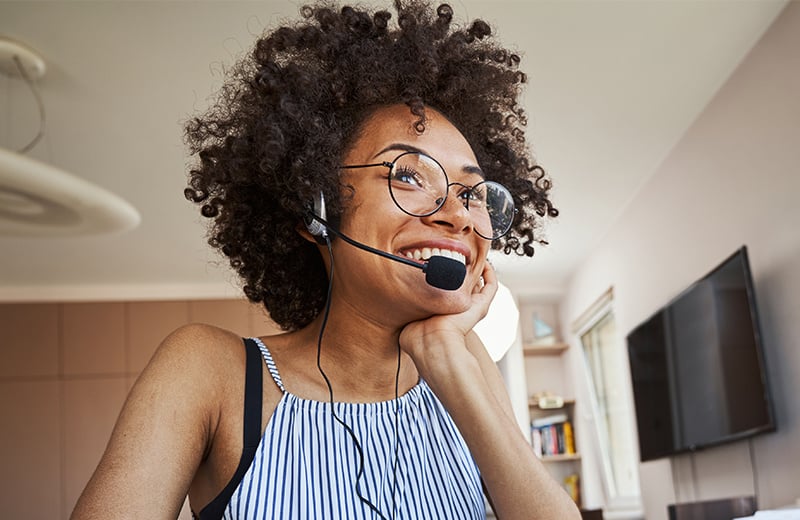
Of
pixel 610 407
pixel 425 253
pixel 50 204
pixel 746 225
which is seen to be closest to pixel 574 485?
pixel 610 407

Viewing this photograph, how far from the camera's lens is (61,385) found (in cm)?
688

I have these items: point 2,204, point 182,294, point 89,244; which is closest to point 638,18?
point 2,204

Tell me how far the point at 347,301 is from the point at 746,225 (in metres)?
3.23

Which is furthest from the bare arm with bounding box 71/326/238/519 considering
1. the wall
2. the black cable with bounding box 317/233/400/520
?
the wall

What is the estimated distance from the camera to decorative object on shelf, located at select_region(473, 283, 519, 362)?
165 centimetres

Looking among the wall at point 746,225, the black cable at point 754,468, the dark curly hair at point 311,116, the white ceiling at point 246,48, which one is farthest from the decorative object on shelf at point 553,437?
the dark curly hair at point 311,116

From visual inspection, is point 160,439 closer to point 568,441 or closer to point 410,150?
point 410,150

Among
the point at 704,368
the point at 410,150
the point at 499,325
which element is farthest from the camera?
the point at 704,368

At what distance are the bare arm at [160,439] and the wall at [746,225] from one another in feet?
9.99

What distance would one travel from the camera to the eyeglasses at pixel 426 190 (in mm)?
1106

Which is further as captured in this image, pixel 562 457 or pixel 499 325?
pixel 562 457

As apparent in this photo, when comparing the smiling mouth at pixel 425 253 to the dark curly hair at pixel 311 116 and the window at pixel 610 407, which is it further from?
the window at pixel 610 407

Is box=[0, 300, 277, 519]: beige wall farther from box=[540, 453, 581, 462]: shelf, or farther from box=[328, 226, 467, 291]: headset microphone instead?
box=[328, 226, 467, 291]: headset microphone

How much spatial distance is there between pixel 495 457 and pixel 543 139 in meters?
3.89
